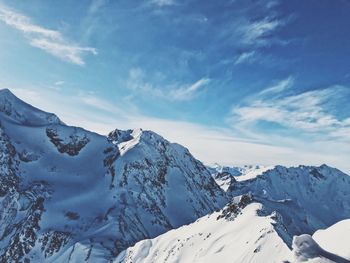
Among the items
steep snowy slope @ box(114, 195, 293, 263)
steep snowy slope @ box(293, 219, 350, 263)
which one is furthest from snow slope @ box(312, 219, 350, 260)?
steep snowy slope @ box(114, 195, 293, 263)

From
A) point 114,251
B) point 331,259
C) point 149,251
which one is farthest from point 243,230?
point 331,259

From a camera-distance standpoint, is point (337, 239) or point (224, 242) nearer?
point (337, 239)

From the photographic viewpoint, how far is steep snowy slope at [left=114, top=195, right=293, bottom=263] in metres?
116

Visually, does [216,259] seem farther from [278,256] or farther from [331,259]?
[331,259]

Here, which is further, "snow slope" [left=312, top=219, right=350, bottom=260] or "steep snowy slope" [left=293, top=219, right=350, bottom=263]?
"snow slope" [left=312, top=219, right=350, bottom=260]

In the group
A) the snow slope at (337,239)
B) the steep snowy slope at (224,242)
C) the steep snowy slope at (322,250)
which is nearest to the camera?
the steep snowy slope at (322,250)

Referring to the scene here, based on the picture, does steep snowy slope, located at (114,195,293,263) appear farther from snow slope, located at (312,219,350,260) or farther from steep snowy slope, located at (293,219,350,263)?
steep snowy slope, located at (293,219,350,263)

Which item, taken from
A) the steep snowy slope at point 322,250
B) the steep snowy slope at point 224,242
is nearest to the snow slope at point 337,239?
the steep snowy slope at point 322,250

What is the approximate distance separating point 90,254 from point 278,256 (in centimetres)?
9384

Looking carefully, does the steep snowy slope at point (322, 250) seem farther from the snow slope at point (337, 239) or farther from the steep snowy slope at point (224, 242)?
the steep snowy slope at point (224, 242)

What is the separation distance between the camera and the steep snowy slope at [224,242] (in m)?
116

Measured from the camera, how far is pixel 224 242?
133 metres

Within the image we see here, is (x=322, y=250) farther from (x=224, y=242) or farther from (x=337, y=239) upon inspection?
(x=224, y=242)

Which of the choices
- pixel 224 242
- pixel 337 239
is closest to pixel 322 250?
pixel 337 239
